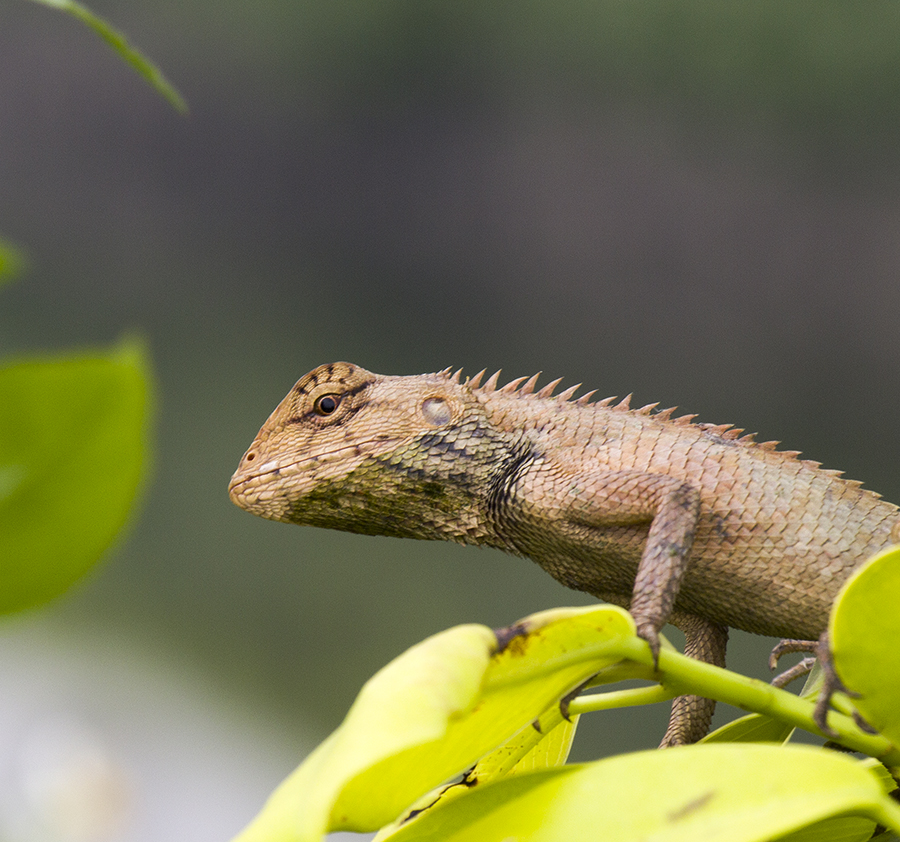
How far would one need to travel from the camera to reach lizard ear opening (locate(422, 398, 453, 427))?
69 cm

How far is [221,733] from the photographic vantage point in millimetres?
3340

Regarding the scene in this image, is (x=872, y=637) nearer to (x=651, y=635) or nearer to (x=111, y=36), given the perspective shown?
(x=651, y=635)

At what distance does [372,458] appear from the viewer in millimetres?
676

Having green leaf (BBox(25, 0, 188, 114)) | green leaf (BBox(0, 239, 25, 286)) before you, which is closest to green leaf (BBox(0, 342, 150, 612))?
green leaf (BBox(0, 239, 25, 286))

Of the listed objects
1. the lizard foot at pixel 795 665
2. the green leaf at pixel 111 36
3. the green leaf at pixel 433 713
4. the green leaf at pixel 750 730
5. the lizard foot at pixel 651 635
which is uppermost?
the green leaf at pixel 111 36

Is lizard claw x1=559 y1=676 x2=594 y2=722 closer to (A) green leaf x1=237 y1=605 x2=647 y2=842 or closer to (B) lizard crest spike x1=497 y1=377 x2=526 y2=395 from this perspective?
(A) green leaf x1=237 y1=605 x2=647 y2=842

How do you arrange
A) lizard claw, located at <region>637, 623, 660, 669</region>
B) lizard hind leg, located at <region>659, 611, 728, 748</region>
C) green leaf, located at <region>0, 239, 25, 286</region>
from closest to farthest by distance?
1. green leaf, located at <region>0, 239, 25, 286</region>
2. lizard claw, located at <region>637, 623, 660, 669</region>
3. lizard hind leg, located at <region>659, 611, 728, 748</region>

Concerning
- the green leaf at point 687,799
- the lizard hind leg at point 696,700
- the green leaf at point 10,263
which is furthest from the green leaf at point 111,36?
the lizard hind leg at point 696,700

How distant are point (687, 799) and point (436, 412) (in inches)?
16.3

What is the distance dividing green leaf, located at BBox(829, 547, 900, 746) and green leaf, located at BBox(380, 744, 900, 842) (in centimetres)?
6

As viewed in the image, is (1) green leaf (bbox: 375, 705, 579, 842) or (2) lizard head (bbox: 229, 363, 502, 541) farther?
(2) lizard head (bbox: 229, 363, 502, 541)

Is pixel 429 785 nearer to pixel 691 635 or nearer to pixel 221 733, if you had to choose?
pixel 691 635

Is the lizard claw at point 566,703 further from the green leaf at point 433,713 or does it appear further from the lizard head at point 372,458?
the lizard head at point 372,458

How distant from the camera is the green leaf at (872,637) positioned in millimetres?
360
